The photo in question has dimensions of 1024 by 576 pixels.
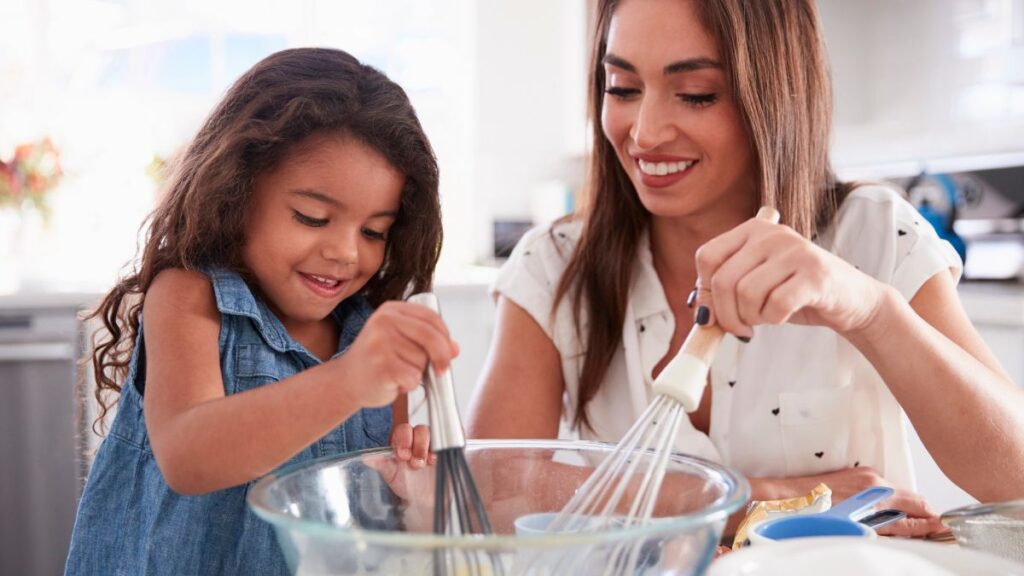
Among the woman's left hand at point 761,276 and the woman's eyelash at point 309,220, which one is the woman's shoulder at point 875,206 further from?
the woman's eyelash at point 309,220

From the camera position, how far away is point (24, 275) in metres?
2.45

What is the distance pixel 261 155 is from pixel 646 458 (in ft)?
1.58

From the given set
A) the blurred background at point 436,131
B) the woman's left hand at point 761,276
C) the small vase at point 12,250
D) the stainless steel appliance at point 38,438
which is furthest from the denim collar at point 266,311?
the small vase at point 12,250

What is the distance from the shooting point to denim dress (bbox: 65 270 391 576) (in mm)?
863

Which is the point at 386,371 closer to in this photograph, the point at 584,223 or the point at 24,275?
the point at 584,223

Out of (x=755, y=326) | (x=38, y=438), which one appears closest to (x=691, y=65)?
(x=755, y=326)

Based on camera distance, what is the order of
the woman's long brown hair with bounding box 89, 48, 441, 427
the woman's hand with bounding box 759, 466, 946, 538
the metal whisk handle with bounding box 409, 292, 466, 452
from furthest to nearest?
the woman's long brown hair with bounding box 89, 48, 441, 427, the woman's hand with bounding box 759, 466, 946, 538, the metal whisk handle with bounding box 409, 292, 466, 452

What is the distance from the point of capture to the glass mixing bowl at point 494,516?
427mm

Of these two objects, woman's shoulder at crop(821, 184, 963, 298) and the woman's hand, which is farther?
woman's shoulder at crop(821, 184, 963, 298)

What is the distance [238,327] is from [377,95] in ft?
0.84

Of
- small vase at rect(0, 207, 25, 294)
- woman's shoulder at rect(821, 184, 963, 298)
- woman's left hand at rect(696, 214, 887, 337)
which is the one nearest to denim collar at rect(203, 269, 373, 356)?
woman's left hand at rect(696, 214, 887, 337)

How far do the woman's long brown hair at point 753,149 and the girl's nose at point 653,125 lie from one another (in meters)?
0.07

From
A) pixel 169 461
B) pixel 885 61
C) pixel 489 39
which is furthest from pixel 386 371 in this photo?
pixel 489 39

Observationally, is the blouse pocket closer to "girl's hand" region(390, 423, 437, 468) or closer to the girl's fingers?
"girl's hand" region(390, 423, 437, 468)
